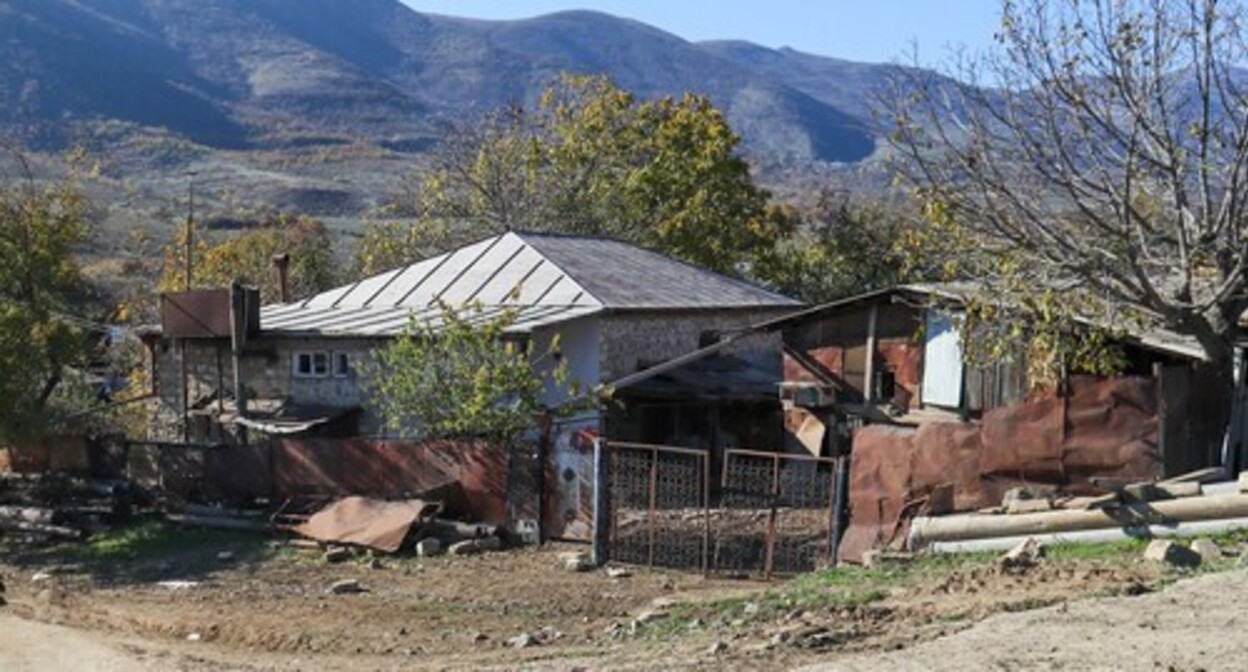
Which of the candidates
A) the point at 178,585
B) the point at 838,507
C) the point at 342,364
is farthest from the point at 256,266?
the point at 838,507

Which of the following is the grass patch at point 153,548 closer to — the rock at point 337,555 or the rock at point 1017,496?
the rock at point 337,555

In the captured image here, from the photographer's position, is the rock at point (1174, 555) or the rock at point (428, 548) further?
the rock at point (428, 548)

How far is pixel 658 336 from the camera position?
30219 millimetres

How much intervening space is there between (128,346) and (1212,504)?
111 ft

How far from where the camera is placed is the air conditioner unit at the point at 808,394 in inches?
989

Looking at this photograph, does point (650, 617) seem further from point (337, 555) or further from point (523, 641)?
point (337, 555)

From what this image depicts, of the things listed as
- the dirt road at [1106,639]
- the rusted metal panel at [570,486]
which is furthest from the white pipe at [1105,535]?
the rusted metal panel at [570,486]

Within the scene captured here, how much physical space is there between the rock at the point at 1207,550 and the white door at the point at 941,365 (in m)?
7.99

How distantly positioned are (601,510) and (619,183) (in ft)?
82.0

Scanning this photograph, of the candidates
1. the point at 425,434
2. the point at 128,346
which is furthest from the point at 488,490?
the point at 128,346

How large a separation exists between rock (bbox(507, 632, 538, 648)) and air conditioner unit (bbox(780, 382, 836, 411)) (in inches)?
389

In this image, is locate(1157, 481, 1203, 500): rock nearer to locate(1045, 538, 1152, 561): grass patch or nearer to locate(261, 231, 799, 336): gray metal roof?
locate(1045, 538, 1152, 561): grass patch

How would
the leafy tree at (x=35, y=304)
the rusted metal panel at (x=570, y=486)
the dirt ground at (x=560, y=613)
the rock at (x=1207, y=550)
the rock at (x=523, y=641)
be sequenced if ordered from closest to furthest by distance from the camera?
the dirt ground at (x=560, y=613), the rock at (x=1207, y=550), the rock at (x=523, y=641), the rusted metal panel at (x=570, y=486), the leafy tree at (x=35, y=304)

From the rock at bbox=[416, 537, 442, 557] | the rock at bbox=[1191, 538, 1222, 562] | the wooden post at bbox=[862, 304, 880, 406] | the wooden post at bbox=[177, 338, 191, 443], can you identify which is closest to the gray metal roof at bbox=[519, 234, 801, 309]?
the wooden post at bbox=[862, 304, 880, 406]
